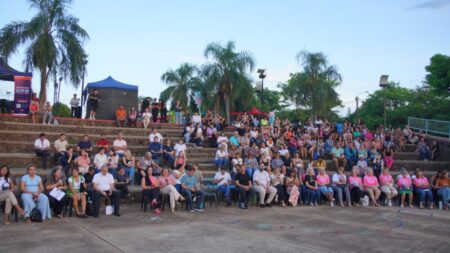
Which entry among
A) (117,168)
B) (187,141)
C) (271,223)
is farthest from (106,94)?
(271,223)

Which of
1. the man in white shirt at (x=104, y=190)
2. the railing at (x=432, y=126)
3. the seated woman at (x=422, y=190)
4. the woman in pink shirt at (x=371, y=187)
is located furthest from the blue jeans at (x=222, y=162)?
the railing at (x=432, y=126)

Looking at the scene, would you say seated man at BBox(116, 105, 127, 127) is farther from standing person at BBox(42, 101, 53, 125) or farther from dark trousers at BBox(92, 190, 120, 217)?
dark trousers at BBox(92, 190, 120, 217)

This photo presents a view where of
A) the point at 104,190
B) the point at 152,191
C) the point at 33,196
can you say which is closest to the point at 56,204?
the point at 33,196

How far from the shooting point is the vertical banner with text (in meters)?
17.5

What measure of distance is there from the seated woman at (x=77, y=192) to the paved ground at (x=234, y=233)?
403 millimetres

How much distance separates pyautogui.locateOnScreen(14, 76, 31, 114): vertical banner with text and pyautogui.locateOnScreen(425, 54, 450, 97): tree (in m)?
24.5

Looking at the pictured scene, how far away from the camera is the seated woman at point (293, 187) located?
38.3ft

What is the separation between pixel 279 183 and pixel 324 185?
1550 mm

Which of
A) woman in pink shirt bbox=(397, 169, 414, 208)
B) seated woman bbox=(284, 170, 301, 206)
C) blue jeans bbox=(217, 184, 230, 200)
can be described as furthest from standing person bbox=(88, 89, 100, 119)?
woman in pink shirt bbox=(397, 169, 414, 208)

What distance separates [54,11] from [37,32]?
152cm

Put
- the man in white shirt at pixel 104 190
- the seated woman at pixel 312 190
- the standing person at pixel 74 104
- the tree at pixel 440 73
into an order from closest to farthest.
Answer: the man in white shirt at pixel 104 190, the seated woman at pixel 312 190, the standing person at pixel 74 104, the tree at pixel 440 73

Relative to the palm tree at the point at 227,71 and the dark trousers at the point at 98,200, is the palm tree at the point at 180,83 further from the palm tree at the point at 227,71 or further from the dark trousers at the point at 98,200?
the dark trousers at the point at 98,200

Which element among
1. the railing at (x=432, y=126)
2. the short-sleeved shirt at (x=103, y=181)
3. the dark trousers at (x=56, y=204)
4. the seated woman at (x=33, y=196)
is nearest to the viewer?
the seated woman at (x=33, y=196)

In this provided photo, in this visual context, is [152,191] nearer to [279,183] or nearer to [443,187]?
[279,183]
